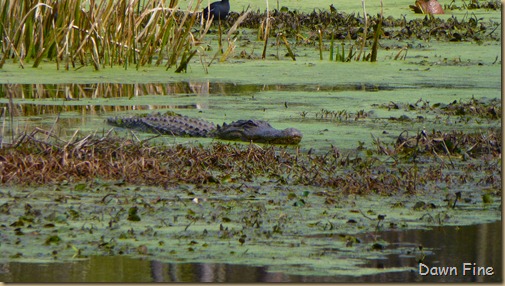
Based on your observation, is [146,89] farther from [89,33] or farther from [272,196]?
[272,196]

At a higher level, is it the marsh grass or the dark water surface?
the marsh grass

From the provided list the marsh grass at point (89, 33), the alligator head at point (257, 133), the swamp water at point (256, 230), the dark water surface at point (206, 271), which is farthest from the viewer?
the marsh grass at point (89, 33)

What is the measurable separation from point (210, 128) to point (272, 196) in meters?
1.92

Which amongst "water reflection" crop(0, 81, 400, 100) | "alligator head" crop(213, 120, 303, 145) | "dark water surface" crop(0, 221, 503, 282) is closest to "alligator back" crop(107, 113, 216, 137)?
"alligator head" crop(213, 120, 303, 145)

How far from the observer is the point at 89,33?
9.33 m

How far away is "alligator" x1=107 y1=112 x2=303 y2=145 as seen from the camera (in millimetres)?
6277

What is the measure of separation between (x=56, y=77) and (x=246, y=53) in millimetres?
2837

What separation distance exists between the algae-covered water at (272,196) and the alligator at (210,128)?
92 mm

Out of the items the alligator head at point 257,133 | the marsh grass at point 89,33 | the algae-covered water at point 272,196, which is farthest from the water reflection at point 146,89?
the alligator head at point 257,133

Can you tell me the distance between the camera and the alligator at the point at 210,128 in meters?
6.28

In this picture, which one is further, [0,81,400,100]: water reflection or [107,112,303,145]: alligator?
[0,81,400,100]: water reflection

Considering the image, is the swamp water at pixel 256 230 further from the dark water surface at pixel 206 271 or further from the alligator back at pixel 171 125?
the alligator back at pixel 171 125

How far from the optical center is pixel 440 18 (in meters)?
14.9

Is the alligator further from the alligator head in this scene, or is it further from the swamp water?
the swamp water
